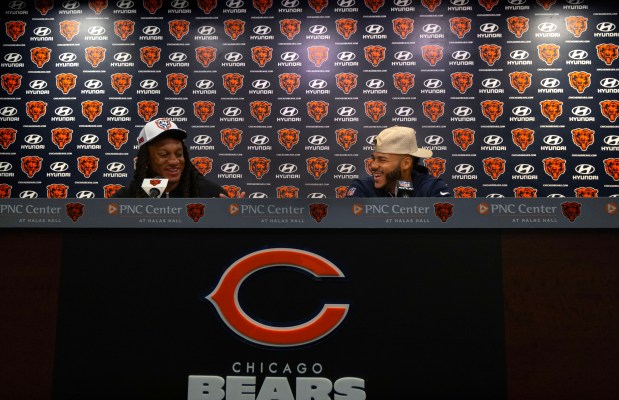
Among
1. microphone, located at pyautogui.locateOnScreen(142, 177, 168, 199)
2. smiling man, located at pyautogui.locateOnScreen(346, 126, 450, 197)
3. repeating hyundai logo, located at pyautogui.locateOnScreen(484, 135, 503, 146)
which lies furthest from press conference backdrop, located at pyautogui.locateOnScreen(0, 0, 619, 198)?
microphone, located at pyautogui.locateOnScreen(142, 177, 168, 199)

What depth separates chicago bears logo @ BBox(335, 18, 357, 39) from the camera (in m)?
4.71

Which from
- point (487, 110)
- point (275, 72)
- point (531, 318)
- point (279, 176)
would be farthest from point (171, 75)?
point (531, 318)

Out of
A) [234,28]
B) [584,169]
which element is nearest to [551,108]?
[584,169]

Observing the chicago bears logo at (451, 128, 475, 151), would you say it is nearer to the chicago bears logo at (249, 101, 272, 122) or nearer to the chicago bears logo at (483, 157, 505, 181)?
the chicago bears logo at (483, 157, 505, 181)

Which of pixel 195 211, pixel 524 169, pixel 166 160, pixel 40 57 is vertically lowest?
pixel 195 211

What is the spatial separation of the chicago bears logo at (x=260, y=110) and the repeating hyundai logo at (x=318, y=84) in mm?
428

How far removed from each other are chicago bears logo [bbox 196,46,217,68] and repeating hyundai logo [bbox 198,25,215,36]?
140mm

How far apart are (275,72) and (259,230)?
3.58m

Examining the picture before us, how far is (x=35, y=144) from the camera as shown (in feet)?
15.2

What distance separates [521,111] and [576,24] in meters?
0.97

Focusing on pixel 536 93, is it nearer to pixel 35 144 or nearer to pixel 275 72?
pixel 275 72

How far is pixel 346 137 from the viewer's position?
458 centimetres

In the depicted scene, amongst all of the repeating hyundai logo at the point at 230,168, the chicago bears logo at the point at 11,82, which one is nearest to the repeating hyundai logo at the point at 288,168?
the repeating hyundai logo at the point at 230,168

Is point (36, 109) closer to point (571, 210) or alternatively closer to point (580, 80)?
point (571, 210)
